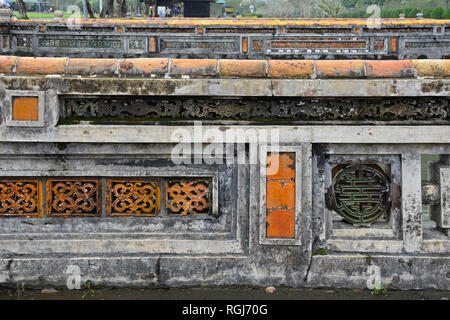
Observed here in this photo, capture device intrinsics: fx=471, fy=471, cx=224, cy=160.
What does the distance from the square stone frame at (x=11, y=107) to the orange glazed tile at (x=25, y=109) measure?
0.02 m

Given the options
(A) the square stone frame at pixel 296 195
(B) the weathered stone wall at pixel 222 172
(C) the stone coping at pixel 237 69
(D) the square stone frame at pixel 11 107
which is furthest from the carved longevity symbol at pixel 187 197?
(D) the square stone frame at pixel 11 107

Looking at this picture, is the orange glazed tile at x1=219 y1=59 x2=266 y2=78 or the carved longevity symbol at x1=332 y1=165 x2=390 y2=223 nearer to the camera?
the orange glazed tile at x1=219 y1=59 x2=266 y2=78

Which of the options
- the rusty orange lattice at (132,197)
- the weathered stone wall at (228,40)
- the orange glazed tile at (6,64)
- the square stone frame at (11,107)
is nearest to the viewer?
the square stone frame at (11,107)

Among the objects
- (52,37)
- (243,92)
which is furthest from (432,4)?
(243,92)

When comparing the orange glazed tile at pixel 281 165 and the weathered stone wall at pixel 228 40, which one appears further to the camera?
the weathered stone wall at pixel 228 40

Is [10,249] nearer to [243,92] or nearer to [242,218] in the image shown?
[242,218]

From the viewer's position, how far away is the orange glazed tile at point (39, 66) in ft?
12.5

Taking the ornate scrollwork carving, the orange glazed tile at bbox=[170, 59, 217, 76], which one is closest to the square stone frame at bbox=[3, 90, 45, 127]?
the ornate scrollwork carving

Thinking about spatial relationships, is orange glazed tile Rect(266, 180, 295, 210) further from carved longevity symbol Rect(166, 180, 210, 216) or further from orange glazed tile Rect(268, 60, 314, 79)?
orange glazed tile Rect(268, 60, 314, 79)

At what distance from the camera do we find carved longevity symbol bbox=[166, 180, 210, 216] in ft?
12.9

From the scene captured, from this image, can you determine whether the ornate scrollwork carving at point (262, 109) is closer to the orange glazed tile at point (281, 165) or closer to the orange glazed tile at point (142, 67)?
the orange glazed tile at point (142, 67)

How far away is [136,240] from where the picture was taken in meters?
3.88

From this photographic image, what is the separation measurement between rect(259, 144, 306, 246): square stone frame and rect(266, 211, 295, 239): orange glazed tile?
1.0 inches

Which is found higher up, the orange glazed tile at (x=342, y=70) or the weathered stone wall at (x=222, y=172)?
the orange glazed tile at (x=342, y=70)
